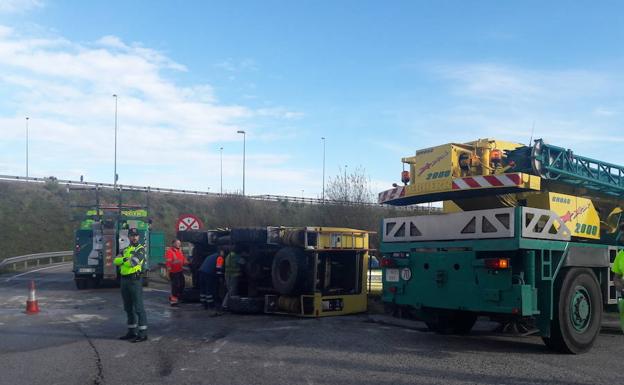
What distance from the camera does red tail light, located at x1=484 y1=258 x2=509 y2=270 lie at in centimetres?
792

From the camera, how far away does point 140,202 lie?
185 feet

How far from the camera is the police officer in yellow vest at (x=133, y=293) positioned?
31.2ft

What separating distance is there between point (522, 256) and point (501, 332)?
2.94 m

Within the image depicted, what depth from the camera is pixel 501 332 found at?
10453mm

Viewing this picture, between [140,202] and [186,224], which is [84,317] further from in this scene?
[140,202]

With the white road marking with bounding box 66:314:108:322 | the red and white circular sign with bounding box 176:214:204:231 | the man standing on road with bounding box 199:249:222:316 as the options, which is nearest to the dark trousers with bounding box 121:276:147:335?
the white road marking with bounding box 66:314:108:322

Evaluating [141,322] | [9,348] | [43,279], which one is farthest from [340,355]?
[43,279]

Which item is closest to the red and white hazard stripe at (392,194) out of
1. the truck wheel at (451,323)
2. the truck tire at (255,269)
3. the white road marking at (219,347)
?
the truck wheel at (451,323)

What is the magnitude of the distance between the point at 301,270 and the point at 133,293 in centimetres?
366

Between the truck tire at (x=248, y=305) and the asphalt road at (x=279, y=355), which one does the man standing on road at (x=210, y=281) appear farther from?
the asphalt road at (x=279, y=355)

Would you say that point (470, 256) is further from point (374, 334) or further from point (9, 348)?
point (9, 348)

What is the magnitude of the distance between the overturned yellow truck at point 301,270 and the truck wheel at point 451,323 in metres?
2.99

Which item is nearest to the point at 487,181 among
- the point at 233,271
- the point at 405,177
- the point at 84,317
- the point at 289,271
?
the point at 405,177

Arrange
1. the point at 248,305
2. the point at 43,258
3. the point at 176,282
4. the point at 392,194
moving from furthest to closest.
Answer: the point at 43,258 < the point at 176,282 < the point at 248,305 < the point at 392,194
